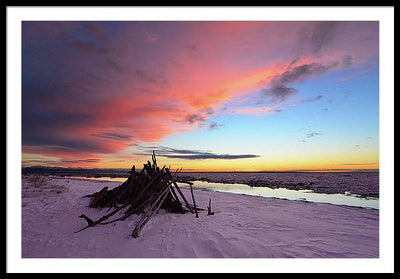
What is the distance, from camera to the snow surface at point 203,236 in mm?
5012

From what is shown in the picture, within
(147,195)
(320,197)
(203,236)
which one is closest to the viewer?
(203,236)

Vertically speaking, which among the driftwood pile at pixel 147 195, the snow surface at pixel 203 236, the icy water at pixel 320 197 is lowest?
the icy water at pixel 320 197

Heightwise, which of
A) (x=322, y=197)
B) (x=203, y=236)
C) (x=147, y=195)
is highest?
(x=147, y=195)

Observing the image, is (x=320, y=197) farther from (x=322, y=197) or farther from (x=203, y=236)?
(x=203, y=236)

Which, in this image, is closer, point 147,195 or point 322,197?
point 147,195

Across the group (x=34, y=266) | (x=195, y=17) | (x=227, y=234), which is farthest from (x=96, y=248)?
(x=195, y=17)

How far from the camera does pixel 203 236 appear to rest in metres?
5.92

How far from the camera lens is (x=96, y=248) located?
5.17m

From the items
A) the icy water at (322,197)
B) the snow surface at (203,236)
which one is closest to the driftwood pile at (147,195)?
the snow surface at (203,236)

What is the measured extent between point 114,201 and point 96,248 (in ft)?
13.7

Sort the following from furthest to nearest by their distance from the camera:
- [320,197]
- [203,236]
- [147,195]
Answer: [320,197]
[147,195]
[203,236]

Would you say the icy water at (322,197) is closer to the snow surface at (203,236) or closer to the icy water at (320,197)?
the icy water at (320,197)

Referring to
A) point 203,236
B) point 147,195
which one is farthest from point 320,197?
point 203,236
